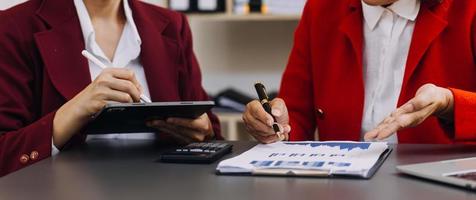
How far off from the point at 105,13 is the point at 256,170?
0.79 meters

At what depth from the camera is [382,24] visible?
57.4 inches

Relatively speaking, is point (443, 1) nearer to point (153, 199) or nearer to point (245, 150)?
point (245, 150)

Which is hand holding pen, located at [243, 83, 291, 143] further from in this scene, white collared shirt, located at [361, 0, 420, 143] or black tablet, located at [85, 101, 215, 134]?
white collared shirt, located at [361, 0, 420, 143]

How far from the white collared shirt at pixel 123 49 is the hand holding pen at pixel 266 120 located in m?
0.25

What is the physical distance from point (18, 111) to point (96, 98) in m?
0.25

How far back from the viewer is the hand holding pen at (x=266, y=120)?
1223mm

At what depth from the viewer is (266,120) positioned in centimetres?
124

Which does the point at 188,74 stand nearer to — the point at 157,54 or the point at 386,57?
the point at 157,54

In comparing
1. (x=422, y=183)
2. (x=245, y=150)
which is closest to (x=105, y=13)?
(x=245, y=150)

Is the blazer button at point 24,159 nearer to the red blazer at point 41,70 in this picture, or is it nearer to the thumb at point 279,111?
the red blazer at point 41,70

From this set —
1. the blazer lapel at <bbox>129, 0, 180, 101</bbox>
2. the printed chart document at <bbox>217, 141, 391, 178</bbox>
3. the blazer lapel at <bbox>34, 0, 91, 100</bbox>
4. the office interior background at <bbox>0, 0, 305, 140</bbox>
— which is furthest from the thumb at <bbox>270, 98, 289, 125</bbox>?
the office interior background at <bbox>0, 0, 305, 140</bbox>

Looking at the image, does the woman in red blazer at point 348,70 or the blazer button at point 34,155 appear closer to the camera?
the blazer button at point 34,155

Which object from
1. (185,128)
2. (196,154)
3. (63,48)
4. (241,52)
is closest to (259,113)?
(185,128)

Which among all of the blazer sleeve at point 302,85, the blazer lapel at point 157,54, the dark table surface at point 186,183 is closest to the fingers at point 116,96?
the dark table surface at point 186,183
